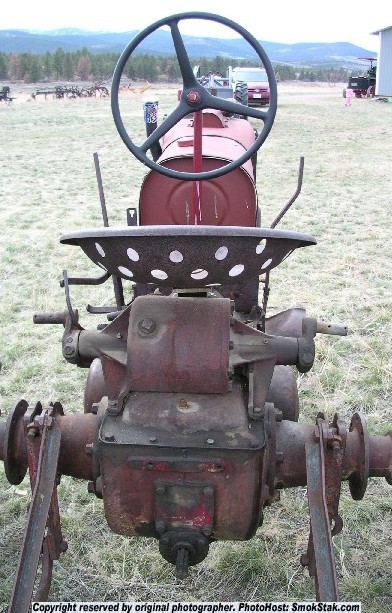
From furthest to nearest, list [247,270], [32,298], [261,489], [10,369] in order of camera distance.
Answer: [32,298]
[10,369]
[261,489]
[247,270]

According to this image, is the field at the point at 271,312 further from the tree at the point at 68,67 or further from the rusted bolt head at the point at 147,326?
the tree at the point at 68,67

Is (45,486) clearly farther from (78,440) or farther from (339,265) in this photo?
(339,265)

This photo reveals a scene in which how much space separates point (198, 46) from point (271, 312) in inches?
3002

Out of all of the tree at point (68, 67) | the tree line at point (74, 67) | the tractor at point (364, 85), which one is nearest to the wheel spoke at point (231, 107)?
the tractor at point (364, 85)

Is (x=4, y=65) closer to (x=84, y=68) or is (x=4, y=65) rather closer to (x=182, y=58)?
(x=84, y=68)

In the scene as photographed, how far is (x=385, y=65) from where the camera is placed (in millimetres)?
25234

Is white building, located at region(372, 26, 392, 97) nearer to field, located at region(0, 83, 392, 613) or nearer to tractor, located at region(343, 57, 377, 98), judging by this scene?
tractor, located at region(343, 57, 377, 98)

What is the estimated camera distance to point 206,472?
1.88m

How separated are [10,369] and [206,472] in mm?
2570

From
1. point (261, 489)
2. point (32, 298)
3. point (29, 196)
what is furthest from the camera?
point (29, 196)

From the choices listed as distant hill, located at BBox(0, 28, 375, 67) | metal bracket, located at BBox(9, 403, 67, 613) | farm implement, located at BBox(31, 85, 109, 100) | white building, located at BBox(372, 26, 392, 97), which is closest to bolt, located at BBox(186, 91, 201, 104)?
metal bracket, located at BBox(9, 403, 67, 613)

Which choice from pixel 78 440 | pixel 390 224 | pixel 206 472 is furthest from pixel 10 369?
pixel 390 224

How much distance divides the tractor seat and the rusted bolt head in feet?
0.58

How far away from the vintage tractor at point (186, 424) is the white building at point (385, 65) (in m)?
25.5
